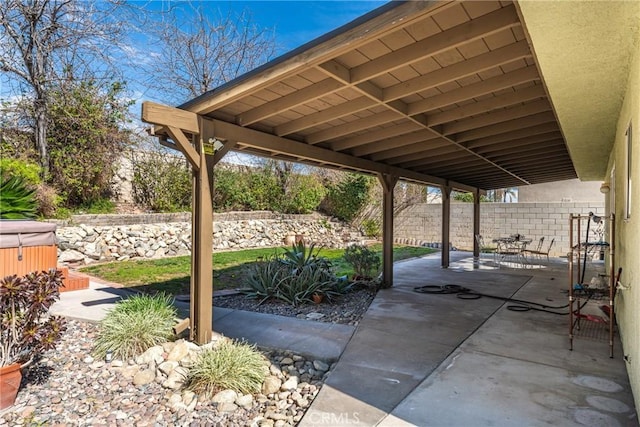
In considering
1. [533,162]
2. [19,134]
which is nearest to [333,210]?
[533,162]

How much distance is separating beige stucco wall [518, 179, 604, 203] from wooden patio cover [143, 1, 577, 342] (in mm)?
10503

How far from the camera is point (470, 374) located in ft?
10.4

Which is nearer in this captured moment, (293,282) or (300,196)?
(293,282)

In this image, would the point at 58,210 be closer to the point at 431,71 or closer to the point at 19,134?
the point at 19,134

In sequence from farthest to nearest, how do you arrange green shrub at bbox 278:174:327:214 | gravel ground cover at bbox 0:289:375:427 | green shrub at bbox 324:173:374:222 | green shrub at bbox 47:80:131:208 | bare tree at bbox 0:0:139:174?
green shrub at bbox 324:173:374:222, green shrub at bbox 278:174:327:214, green shrub at bbox 47:80:131:208, bare tree at bbox 0:0:139:174, gravel ground cover at bbox 0:289:375:427

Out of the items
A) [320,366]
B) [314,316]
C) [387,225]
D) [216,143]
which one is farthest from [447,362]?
[387,225]

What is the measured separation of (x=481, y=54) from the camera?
302 centimetres

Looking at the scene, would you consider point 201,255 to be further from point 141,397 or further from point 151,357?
point 141,397

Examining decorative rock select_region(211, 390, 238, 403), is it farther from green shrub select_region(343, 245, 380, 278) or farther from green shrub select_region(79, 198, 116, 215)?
green shrub select_region(79, 198, 116, 215)

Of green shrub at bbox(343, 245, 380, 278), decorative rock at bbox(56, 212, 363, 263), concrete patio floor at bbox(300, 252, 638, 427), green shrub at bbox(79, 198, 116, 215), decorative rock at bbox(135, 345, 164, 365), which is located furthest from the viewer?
green shrub at bbox(79, 198, 116, 215)

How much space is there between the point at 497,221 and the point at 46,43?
1466 cm

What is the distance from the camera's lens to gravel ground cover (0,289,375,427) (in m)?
2.65

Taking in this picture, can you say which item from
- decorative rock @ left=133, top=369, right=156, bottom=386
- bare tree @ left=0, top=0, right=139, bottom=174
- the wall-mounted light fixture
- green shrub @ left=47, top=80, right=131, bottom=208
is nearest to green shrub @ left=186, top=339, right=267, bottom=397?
decorative rock @ left=133, top=369, right=156, bottom=386

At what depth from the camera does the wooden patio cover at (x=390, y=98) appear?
8.46ft
